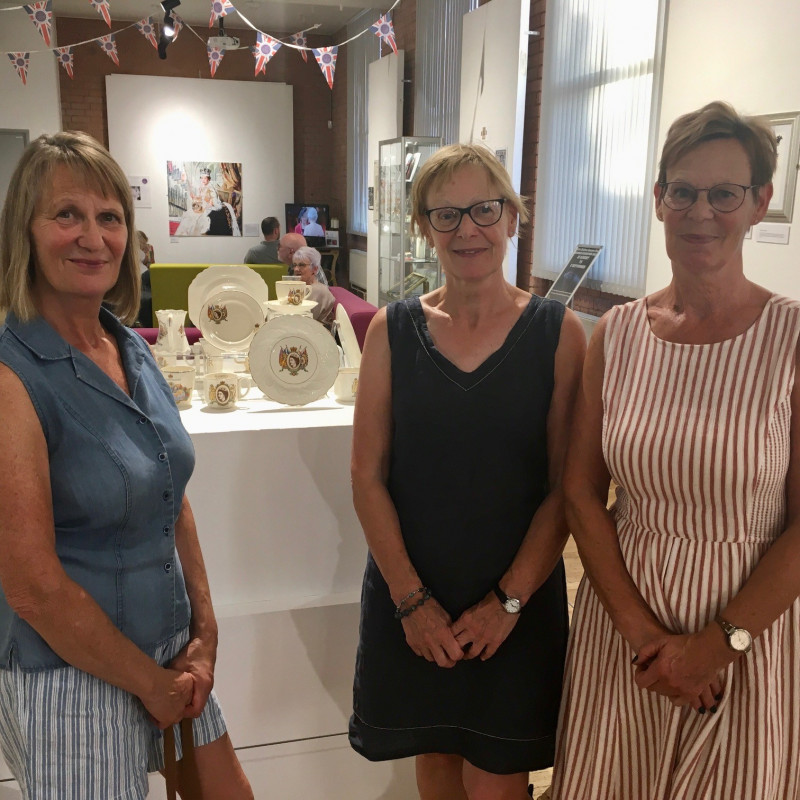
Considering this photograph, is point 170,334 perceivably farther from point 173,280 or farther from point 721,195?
point 173,280

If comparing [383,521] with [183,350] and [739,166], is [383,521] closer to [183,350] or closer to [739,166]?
[739,166]

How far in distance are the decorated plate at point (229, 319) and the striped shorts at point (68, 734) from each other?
155cm

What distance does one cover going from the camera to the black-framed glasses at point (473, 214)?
1435 millimetres

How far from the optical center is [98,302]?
1.23 m

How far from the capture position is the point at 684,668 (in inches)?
47.7

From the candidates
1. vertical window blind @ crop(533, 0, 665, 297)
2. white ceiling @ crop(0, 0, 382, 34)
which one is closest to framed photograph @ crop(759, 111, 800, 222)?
vertical window blind @ crop(533, 0, 665, 297)

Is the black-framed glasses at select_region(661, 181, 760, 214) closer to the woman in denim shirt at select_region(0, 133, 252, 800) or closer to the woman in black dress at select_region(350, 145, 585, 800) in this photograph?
the woman in black dress at select_region(350, 145, 585, 800)

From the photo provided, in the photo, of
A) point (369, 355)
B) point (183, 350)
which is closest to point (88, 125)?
point (183, 350)

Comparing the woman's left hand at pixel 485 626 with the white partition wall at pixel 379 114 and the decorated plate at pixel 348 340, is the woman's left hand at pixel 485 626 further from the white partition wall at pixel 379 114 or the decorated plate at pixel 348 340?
→ the white partition wall at pixel 379 114

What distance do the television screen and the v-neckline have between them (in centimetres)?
1030

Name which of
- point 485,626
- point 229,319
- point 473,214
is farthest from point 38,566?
point 229,319

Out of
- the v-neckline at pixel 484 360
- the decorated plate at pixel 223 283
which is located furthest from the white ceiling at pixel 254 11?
the v-neckline at pixel 484 360

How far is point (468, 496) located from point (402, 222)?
6221 millimetres

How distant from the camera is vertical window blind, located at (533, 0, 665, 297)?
4723mm
